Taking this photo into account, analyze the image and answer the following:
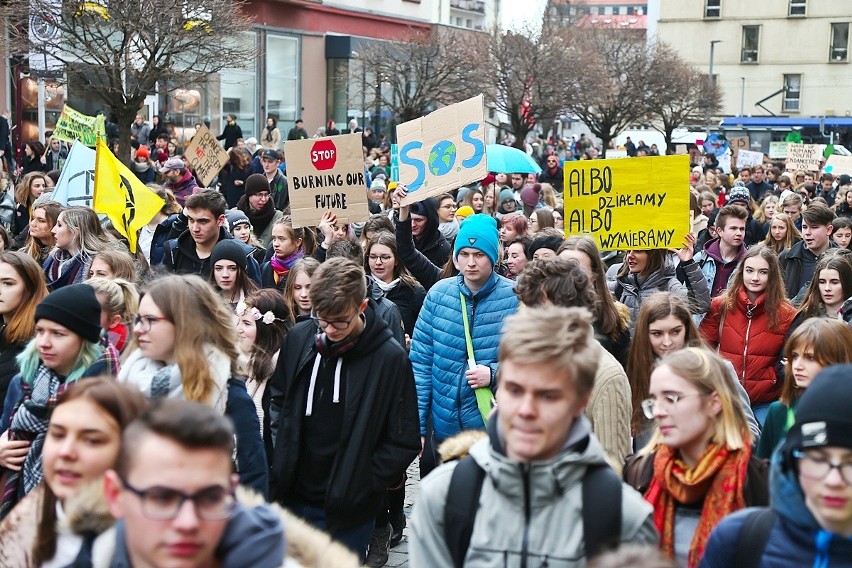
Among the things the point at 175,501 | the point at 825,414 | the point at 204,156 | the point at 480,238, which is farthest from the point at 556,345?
the point at 204,156

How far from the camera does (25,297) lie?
631 cm

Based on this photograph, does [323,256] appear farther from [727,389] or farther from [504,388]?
[504,388]

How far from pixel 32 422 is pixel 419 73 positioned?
97.8 feet

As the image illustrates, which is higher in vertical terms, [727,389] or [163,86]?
[163,86]

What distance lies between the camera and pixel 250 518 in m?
2.91

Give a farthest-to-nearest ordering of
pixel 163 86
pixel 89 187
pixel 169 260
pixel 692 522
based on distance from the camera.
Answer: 1. pixel 163 86
2. pixel 89 187
3. pixel 169 260
4. pixel 692 522

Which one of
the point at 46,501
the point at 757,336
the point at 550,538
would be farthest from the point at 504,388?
the point at 757,336

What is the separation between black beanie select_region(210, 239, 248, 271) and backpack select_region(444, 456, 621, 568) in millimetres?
4903

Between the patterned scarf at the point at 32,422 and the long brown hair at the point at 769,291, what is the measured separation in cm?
456

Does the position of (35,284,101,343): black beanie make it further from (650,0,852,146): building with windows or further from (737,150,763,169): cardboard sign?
(650,0,852,146): building with windows

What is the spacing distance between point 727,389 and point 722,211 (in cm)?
659

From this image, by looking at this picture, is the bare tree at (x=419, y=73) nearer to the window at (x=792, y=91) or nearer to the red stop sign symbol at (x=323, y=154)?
the red stop sign symbol at (x=323, y=154)

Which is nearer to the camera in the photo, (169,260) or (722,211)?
(169,260)

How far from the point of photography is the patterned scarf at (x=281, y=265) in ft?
31.8
